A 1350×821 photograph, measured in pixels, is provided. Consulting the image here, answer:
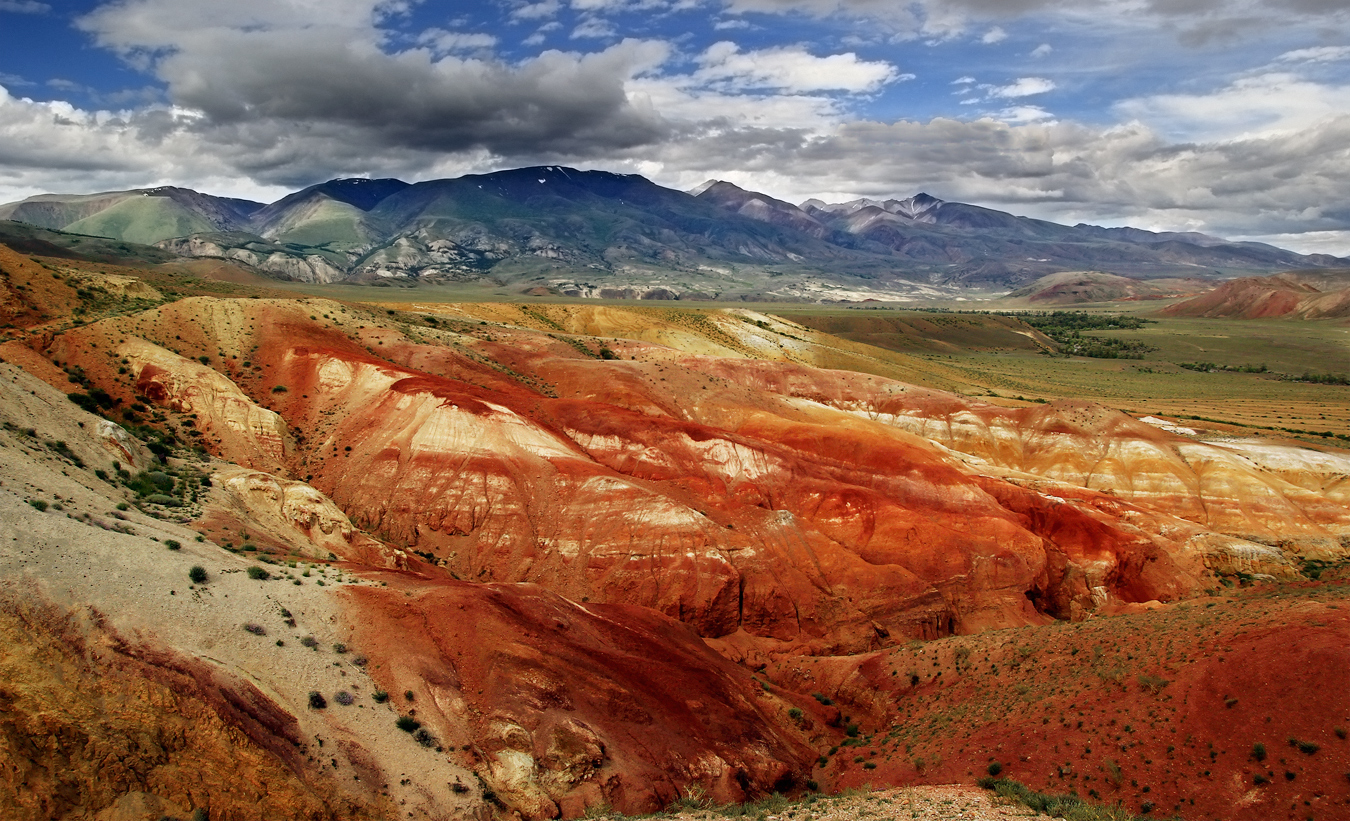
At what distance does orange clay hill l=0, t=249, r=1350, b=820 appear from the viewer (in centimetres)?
2133

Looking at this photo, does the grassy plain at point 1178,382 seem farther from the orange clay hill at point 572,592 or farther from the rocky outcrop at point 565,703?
the rocky outcrop at point 565,703

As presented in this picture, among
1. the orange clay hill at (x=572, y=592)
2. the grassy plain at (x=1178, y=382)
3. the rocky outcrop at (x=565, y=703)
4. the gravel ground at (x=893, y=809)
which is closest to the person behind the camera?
the orange clay hill at (x=572, y=592)

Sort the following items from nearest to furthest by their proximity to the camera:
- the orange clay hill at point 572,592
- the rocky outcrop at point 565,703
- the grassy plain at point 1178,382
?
the orange clay hill at point 572,592
the rocky outcrop at point 565,703
the grassy plain at point 1178,382

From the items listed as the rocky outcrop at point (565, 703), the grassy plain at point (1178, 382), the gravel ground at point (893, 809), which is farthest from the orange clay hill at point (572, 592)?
the grassy plain at point (1178, 382)

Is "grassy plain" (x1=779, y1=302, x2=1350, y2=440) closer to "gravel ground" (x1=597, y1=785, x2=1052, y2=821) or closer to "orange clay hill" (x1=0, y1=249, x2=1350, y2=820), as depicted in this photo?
"orange clay hill" (x1=0, y1=249, x2=1350, y2=820)

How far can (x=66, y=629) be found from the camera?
65.1 feet

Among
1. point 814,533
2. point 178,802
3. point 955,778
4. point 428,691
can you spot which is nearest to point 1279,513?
point 814,533

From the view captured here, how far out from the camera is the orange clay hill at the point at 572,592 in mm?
21328

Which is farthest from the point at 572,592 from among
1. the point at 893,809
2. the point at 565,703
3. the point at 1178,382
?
the point at 1178,382

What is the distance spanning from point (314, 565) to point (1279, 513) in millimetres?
70587

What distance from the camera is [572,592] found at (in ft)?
132

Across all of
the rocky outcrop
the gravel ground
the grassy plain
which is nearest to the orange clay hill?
the rocky outcrop

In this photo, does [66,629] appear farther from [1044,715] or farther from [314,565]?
[1044,715]

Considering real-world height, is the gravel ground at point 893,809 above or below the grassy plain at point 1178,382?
above
